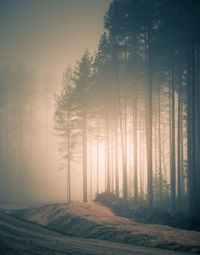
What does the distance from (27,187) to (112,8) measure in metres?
31.0

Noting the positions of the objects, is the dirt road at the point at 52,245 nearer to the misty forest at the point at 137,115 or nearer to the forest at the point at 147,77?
the misty forest at the point at 137,115

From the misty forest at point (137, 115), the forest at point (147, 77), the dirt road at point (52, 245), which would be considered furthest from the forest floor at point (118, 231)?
the forest at point (147, 77)

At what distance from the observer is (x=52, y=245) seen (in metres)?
7.41

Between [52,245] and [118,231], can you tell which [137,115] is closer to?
[118,231]

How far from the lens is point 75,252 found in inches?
259

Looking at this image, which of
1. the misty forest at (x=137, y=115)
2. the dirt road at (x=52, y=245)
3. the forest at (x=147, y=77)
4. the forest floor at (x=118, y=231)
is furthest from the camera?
the forest at (x=147, y=77)

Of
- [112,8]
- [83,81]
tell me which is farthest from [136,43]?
[83,81]

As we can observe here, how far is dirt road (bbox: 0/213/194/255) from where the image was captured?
21.6 ft

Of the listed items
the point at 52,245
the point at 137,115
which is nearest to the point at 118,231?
the point at 52,245

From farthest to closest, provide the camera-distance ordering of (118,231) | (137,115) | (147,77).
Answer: (137,115)
(147,77)
(118,231)

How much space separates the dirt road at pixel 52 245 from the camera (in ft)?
21.6

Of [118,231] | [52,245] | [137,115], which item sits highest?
[137,115]

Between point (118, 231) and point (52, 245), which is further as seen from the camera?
point (118, 231)

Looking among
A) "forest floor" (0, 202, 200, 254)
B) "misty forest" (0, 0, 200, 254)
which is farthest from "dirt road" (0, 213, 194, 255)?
"forest floor" (0, 202, 200, 254)
